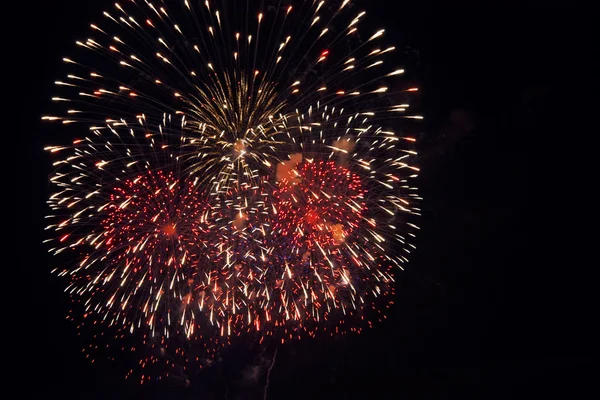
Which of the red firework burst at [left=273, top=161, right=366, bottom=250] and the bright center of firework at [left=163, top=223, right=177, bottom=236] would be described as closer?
the bright center of firework at [left=163, top=223, right=177, bottom=236]

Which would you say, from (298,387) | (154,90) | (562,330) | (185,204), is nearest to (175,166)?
(185,204)

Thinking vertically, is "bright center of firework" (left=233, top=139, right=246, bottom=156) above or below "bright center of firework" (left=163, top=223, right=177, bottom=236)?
above

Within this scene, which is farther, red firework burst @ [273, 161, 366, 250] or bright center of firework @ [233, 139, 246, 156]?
red firework burst @ [273, 161, 366, 250]

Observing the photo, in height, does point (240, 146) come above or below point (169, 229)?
above

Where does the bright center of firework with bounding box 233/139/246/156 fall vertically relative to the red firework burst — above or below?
above

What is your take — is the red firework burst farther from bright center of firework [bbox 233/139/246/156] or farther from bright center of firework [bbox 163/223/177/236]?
bright center of firework [bbox 163/223/177/236]

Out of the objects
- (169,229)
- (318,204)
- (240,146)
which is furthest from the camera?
(318,204)

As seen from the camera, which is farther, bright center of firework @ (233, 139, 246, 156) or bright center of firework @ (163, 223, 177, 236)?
bright center of firework @ (163, 223, 177, 236)

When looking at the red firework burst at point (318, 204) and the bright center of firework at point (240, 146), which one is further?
the red firework burst at point (318, 204)

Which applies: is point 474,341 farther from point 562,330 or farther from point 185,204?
point 185,204

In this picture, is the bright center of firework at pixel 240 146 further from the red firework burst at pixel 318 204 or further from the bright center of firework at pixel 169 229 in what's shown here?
the bright center of firework at pixel 169 229

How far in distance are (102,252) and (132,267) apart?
52 cm

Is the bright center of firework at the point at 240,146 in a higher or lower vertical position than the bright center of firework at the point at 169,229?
higher

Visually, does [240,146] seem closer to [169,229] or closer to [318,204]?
[318,204]
